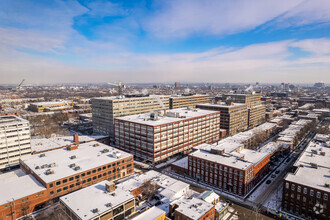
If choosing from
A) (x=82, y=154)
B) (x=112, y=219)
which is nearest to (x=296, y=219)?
(x=112, y=219)

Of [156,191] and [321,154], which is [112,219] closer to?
[156,191]

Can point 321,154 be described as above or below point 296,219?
above

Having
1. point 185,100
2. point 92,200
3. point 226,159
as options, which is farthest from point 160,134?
point 185,100

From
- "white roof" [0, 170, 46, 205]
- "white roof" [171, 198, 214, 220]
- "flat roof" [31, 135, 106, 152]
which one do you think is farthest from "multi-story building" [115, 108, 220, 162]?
"white roof" [0, 170, 46, 205]

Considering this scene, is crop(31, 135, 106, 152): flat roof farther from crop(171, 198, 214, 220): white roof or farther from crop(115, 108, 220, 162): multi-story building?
crop(171, 198, 214, 220): white roof

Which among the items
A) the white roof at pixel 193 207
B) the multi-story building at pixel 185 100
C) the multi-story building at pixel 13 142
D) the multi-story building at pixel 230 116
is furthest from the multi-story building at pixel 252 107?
the multi-story building at pixel 13 142

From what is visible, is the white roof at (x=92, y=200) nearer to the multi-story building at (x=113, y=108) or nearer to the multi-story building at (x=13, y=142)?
the multi-story building at (x=13, y=142)
